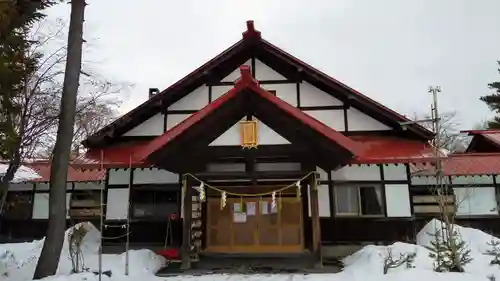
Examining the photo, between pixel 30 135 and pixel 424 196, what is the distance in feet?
41.5

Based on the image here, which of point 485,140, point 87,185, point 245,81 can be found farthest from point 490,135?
point 87,185

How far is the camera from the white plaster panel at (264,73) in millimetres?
13641

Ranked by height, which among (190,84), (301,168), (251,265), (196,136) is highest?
(190,84)

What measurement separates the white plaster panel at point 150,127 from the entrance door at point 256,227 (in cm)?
335

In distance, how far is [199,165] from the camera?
35.0 ft

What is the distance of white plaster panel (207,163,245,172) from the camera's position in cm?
1068

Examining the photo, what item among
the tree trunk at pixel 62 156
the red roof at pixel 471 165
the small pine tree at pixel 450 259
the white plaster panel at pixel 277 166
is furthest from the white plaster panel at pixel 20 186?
the small pine tree at pixel 450 259

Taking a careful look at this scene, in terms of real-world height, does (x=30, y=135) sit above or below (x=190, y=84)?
below

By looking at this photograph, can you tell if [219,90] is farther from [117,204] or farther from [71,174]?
[71,174]

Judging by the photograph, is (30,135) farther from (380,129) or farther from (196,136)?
(380,129)

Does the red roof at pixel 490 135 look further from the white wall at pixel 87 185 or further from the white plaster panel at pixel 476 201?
the white wall at pixel 87 185

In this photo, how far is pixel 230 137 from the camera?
10273mm

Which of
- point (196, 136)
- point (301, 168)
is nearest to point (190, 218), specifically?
point (196, 136)

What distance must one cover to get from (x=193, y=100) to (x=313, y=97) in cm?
386
